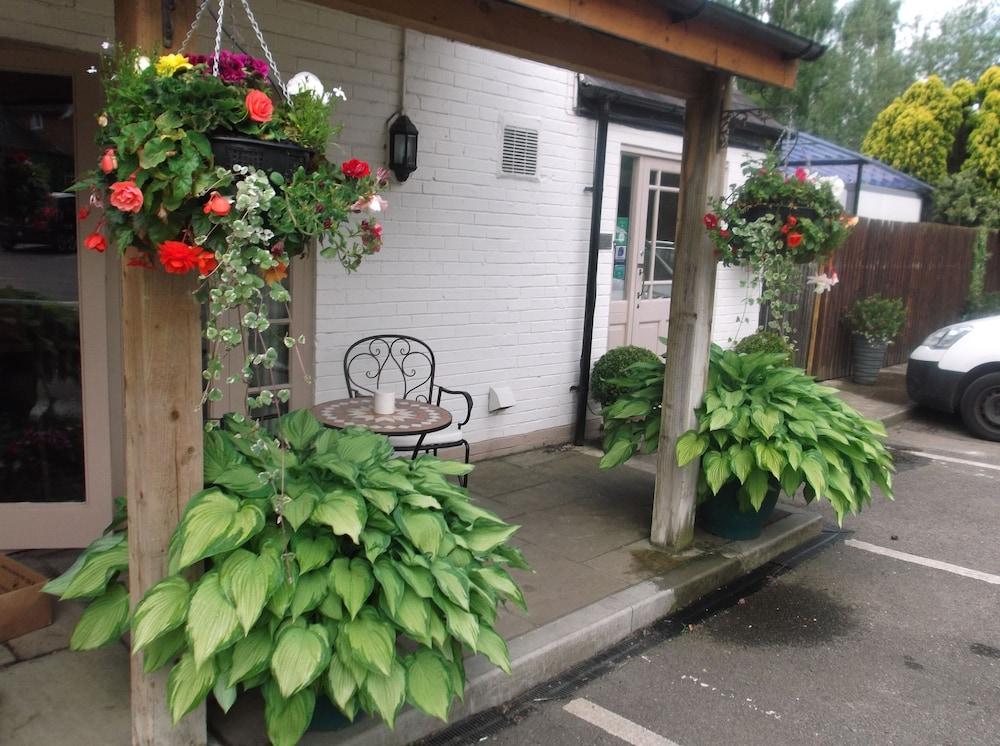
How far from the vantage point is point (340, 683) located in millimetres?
2547

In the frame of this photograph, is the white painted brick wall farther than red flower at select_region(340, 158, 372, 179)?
Yes

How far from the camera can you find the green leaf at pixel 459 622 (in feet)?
8.98

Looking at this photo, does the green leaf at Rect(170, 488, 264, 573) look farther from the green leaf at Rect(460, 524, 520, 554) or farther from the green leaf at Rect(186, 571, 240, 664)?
the green leaf at Rect(460, 524, 520, 554)

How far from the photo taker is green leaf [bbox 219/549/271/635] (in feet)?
7.97

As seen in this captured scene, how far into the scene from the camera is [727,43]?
3.97 m

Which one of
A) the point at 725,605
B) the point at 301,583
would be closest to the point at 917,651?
the point at 725,605

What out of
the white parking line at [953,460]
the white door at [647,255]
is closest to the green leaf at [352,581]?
the white door at [647,255]

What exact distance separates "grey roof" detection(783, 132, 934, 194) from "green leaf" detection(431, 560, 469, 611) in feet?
30.1

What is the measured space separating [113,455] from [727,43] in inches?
144

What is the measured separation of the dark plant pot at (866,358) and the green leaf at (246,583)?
9.50 metres

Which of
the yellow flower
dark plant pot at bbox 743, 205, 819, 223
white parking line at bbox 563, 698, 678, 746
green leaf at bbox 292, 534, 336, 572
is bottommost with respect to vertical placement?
white parking line at bbox 563, 698, 678, 746

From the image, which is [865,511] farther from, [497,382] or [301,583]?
[301,583]

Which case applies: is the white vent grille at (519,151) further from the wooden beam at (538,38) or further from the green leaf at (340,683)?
the green leaf at (340,683)

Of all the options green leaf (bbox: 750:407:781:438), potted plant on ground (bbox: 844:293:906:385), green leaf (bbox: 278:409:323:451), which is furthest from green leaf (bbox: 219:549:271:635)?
potted plant on ground (bbox: 844:293:906:385)
